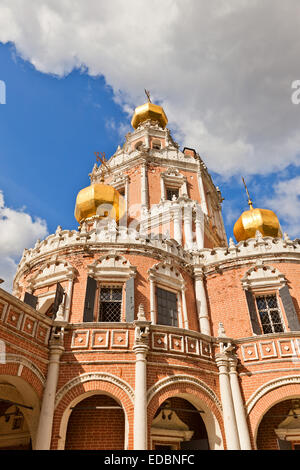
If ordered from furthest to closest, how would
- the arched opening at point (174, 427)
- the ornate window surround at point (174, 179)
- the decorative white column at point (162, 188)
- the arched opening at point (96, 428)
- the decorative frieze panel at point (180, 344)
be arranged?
1. the ornate window surround at point (174, 179)
2. the decorative white column at point (162, 188)
3. the arched opening at point (174, 427)
4. the decorative frieze panel at point (180, 344)
5. the arched opening at point (96, 428)

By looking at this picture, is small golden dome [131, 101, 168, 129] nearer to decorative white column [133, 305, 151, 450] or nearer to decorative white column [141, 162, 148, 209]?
decorative white column [141, 162, 148, 209]

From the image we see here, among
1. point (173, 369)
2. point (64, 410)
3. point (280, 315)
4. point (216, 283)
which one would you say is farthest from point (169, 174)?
point (64, 410)

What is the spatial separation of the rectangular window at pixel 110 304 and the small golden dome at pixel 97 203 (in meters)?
8.06

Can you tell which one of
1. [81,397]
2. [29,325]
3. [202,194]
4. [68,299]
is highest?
[202,194]

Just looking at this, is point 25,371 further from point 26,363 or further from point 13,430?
point 13,430

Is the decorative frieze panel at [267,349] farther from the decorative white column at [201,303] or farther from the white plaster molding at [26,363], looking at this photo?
the white plaster molding at [26,363]

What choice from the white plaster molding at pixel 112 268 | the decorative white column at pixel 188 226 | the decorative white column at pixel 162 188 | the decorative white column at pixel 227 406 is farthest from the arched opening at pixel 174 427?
the decorative white column at pixel 162 188

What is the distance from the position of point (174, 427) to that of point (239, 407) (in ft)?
8.97

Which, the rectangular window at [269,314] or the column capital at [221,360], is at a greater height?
the rectangular window at [269,314]

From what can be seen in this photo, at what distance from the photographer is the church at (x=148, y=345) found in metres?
11.0

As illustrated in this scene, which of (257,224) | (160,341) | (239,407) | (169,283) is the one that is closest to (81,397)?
(160,341)

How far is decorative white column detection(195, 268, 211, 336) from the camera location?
643 inches

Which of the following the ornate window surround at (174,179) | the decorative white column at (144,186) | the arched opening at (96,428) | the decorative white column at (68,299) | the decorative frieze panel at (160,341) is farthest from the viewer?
the ornate window surround at (174,179)

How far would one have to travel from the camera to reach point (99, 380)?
1151 cm
